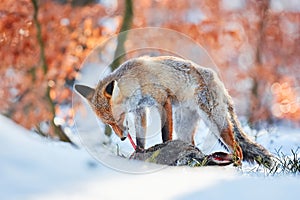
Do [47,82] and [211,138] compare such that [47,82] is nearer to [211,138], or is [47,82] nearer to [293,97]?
[211,138]

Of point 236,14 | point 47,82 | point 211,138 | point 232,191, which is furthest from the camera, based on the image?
point 236,14

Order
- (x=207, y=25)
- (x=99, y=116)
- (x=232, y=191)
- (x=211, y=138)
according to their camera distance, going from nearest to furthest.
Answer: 1. (x=232, y=191)
2. (x=99, y=116)
3. (x=211, y=138)
4. (x=207, y=25)

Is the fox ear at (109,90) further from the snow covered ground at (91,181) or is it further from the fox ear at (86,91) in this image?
the snow covered ground at (91,181)

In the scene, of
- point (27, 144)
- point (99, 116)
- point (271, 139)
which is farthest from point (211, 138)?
point (271, 139)

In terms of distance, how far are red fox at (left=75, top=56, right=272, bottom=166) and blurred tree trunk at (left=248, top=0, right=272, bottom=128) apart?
3275mm

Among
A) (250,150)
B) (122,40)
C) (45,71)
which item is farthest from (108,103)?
(45,71)

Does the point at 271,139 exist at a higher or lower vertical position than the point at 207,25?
lower

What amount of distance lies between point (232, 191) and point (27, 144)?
0.83m

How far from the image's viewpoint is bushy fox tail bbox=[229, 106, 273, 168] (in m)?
2.76

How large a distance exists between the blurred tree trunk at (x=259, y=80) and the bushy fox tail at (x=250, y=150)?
3141 mm

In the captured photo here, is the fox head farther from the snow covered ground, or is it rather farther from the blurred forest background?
the blurred forest background

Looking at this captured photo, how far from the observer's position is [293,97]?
6199mm

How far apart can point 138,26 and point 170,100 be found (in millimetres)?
2697

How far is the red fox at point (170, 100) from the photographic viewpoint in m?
2.54
